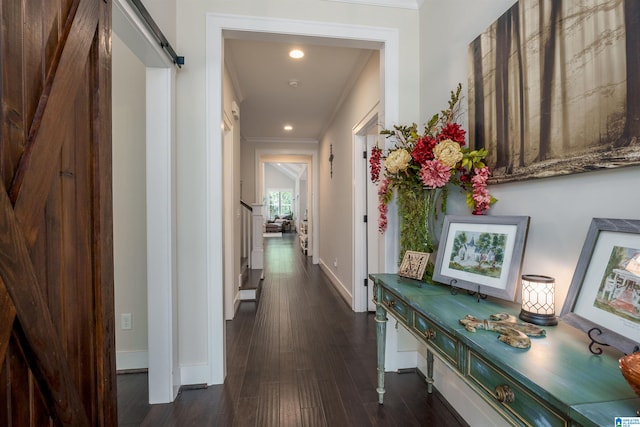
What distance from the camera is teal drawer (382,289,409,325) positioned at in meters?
1.54

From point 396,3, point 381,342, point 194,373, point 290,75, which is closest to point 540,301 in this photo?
point 381,342

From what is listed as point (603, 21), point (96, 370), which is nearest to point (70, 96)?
point (96, 370)

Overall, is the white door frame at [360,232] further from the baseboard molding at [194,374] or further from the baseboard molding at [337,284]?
the baseboard molding at [194,374]

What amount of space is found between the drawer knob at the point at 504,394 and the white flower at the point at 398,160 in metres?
1.14

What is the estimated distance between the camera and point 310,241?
7574mm

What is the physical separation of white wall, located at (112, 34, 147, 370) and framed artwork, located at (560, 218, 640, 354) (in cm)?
255

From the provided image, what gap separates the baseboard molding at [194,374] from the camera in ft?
6.89

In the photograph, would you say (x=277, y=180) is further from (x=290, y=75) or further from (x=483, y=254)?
(x=483, y=254)

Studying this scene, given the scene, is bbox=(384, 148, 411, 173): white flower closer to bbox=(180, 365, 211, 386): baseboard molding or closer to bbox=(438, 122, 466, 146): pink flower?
bbox=(438, 122, 466, 146): pink flower

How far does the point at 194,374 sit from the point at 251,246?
359cm

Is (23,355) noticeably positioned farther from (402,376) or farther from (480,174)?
(402,376)

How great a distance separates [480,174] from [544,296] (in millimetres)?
630

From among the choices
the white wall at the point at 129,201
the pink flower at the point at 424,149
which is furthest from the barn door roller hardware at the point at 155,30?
the pink flower at the point at 424,149

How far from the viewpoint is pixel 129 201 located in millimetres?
2326
